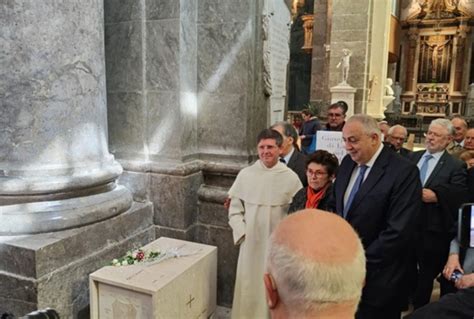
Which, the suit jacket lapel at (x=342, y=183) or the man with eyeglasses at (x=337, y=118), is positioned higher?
the man with eyeglasses at (x=337, y=118)

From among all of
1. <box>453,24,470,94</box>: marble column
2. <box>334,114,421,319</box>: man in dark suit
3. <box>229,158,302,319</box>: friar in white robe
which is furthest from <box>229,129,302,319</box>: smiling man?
<box>453,24,470,94</box>: marble column

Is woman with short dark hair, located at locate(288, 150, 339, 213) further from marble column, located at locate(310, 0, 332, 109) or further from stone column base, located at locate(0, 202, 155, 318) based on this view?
marble column, located at locate(310, 0, 332, 109)

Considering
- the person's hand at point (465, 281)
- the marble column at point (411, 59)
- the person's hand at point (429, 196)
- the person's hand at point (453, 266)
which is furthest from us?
the marble column at point (411, 59)

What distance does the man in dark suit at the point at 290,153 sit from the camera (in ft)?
10.7

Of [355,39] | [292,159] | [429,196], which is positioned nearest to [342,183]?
[292,159]

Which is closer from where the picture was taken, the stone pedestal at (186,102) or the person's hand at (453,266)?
the person's hand at (453,266)

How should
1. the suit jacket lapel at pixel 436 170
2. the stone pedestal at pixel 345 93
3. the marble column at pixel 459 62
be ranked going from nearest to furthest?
the suit jacket lapel at pixel 436 170
the stone pedestal at pixel 345 93
the marble column at pixel 459 62

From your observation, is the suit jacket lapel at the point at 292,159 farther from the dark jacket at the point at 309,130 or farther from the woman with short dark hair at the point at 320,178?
the dark jacket at the point at 309,130

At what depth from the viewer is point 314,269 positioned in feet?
3.12

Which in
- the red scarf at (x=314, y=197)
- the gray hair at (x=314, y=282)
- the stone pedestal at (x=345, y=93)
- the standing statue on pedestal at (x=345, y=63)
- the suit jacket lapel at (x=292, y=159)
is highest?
the standing statue on pedestal at (x=345, y=63)

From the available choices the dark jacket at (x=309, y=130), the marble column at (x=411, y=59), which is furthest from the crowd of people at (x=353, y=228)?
the marble column at (x=411, y=59)

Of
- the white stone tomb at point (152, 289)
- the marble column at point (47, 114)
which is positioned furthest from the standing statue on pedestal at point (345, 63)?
the white stone tomb at point (152, 289)

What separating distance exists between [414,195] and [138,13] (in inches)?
96.7

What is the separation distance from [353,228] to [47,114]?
191cm
